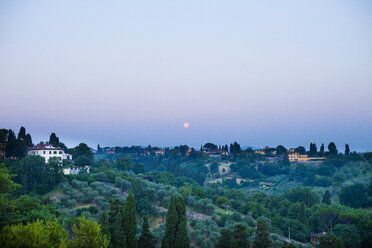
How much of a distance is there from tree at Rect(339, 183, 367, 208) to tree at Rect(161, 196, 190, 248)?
4477 centimetres

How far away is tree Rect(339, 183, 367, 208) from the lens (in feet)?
194

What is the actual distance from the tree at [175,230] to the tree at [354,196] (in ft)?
147

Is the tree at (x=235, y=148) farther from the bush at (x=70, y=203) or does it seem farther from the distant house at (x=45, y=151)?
the bush at (x=70, y=203)

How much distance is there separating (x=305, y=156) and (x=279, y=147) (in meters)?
12.4

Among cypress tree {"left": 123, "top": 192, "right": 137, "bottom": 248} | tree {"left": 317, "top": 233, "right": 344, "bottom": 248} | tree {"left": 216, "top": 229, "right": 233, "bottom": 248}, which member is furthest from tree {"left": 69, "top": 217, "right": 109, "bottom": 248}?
tree {"left": 317, "top": 233, "right": 344, "bottom": 248}

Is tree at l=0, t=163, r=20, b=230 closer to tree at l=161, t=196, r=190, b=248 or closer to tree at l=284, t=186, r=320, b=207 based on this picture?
tree at l=161, t=196, r=190, b=248

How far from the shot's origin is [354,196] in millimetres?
59875

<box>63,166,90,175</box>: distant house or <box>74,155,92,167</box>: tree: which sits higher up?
<box>74,155,92,167</box>: tree

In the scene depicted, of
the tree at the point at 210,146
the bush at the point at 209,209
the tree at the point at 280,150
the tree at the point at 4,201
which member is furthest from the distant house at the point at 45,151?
the tree at the point at 210,146

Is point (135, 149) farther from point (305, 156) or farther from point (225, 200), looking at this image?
point (225, 200)

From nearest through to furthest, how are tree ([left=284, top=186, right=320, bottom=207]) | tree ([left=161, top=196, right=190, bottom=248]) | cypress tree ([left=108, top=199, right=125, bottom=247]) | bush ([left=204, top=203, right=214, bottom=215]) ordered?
cypress tree ([left=108, top=199, right=125, bottom=247]), tree ([left=161, top=196, right=190, bottom=248]), bush ([left=204, top=203, right=214, bottom=215]), tree ([left=284, top=186, right=320, bottom=207])

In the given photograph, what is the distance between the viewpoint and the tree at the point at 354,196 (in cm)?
5925

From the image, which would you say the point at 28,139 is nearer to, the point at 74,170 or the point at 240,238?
the point at 74,170

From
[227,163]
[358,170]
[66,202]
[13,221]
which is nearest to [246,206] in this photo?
[66,202]
